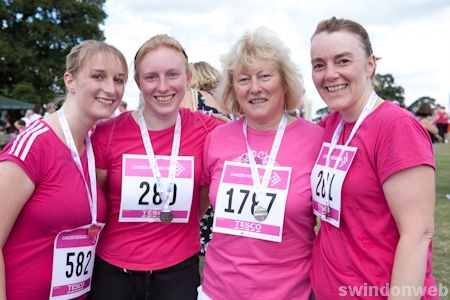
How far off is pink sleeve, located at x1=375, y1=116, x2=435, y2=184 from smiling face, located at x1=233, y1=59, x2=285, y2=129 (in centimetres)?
68

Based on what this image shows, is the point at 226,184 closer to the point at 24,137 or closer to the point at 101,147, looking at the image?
the point at 101,147

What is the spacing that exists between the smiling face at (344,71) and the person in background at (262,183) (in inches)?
12.9

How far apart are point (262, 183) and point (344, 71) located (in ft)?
2.14

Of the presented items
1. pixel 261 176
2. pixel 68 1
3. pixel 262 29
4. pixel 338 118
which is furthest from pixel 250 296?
pixel 68 1

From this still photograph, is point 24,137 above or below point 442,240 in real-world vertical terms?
above

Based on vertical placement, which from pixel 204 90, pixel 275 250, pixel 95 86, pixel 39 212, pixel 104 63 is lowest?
pixel 275 250

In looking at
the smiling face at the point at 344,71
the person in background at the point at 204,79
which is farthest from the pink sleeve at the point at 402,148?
the person in background at the point at 204,79

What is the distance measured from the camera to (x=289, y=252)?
7.05 ft

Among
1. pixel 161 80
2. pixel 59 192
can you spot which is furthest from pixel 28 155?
pixel 161 80

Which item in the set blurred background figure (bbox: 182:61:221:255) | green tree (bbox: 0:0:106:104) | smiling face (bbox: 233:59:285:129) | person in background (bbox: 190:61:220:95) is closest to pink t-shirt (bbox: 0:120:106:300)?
smiling face (bbox: 233:59:285:129)

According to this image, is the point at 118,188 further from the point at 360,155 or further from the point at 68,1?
the point at 68,1

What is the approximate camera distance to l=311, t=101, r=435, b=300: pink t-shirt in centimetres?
172

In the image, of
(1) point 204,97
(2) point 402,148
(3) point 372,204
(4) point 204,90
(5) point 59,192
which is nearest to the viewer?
(2) point 402,148

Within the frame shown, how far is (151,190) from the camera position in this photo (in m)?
2.36
